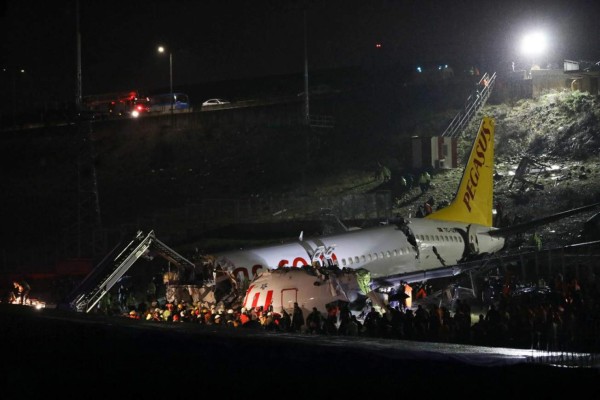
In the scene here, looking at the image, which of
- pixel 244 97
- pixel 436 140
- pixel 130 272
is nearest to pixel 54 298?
pixel 130 272

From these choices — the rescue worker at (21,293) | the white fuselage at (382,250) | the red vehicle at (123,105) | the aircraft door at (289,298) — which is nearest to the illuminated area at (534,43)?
the white fuselage at (382,250)

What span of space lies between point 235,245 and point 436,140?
16.1 m

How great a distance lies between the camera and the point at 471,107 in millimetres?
62594

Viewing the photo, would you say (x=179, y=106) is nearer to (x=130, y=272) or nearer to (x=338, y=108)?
(x=338, y=108)

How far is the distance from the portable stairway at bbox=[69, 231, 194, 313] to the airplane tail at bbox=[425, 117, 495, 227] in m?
14.6

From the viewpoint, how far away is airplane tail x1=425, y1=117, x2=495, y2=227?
3766 cm

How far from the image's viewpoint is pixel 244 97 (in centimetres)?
10331

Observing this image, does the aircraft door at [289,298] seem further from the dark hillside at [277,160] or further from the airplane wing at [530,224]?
the dark hillside at [277,160]

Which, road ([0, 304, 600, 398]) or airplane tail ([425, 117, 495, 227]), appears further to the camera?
airplane tail ([425, 117, 495, 227])

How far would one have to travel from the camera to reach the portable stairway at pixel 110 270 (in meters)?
24.9

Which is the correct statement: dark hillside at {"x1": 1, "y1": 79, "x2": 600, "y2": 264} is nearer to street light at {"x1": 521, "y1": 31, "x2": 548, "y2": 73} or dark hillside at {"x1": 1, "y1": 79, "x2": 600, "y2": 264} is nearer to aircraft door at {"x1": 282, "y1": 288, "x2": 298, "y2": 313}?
street light at {"x1": 521, "y1": 31, "x2": 548, "y2": 73}

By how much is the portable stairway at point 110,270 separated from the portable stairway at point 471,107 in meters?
36.3

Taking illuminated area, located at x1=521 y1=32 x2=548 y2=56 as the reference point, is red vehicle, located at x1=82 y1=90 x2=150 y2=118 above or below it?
below

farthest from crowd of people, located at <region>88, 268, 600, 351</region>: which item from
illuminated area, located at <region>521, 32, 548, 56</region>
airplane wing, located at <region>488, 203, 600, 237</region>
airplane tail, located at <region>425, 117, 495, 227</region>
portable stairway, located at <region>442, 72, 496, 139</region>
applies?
illuminated area, located at <region>521, 32, 548, 56</region>
